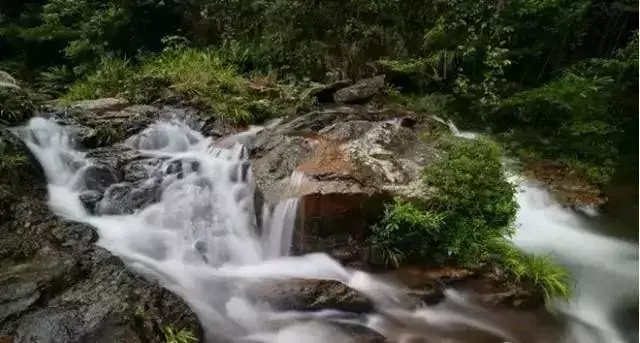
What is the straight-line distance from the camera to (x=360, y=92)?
9086 millimetres

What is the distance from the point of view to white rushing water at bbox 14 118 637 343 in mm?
4609

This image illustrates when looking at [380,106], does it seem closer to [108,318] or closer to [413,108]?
[413,108]

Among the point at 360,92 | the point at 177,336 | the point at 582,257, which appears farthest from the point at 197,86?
the point at 582,257

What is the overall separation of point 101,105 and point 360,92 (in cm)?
440

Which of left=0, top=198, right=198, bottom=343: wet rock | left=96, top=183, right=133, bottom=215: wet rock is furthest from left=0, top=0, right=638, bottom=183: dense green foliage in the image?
left=0, top=198, right=198, bottom=343: wet rock

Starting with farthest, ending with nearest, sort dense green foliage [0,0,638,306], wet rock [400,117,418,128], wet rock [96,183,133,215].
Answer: dense green foliage [0,0,638,306]
wet rock [400,117,418,128]
wet rock [96,183,133,215]

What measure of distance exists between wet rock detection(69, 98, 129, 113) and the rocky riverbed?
11cm

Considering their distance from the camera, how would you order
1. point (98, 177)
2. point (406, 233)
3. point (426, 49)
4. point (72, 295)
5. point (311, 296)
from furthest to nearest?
point (426, 49) → point (98, 177) → point (406, 233) → point (311, 296) → point (72, 295)

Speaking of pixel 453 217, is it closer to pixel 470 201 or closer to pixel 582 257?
pixel 470 201

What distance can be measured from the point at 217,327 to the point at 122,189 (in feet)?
8.65

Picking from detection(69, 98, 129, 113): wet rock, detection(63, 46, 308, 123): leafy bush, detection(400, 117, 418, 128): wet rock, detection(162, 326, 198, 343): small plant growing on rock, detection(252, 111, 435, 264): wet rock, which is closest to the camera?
detection(162, 326, 198, 343): small plant growing on rock

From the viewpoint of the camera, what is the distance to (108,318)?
3869 mm

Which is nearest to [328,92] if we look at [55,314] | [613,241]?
[613,241]

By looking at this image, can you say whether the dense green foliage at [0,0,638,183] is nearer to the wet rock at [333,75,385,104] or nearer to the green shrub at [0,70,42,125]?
the wet rock at [333,75,385,104]
